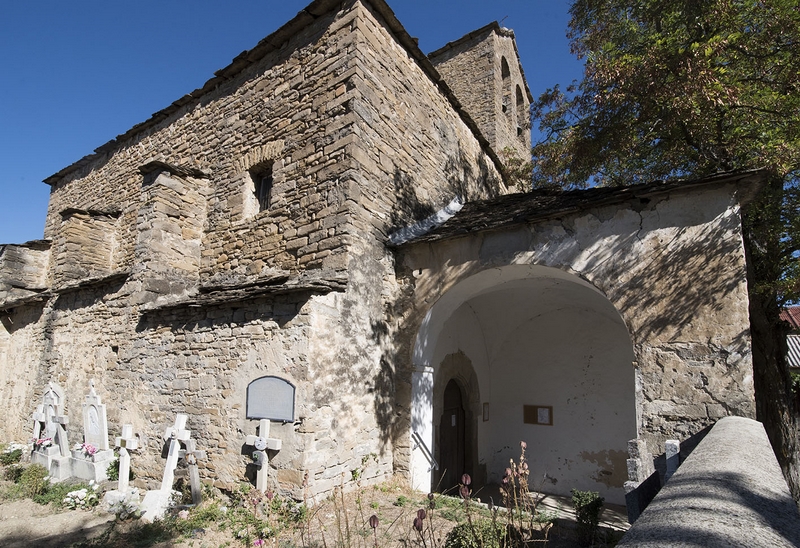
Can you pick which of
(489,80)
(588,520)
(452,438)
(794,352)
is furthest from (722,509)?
(794,352)

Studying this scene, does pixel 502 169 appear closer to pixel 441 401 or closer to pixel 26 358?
pixel 441 401

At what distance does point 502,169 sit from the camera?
1176 centimetres

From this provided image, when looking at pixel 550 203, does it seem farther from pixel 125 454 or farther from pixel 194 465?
pixel 125 454

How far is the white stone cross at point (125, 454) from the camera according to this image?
5.91 metres

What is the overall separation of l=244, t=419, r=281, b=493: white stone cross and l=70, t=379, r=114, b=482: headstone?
2.93 metres

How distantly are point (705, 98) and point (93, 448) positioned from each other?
898 cm

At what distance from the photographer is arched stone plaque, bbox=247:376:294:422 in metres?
5.04

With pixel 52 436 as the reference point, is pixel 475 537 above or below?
above

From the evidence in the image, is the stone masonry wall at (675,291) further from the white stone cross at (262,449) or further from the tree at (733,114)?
the white stone cross at (262,449)

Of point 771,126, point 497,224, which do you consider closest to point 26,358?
point 497,224

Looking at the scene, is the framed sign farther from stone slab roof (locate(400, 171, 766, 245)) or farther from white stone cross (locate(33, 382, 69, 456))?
white stone cross (locate(33, 382, 69, 456))

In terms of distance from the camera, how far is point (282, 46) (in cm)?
737

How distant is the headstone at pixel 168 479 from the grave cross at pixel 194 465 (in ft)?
0.27

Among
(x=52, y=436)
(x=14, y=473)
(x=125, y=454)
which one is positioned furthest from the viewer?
(x=52, y=436)
